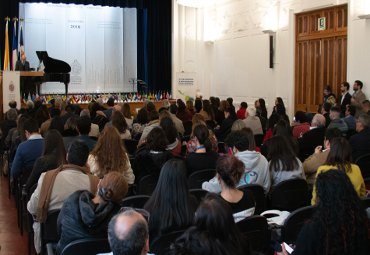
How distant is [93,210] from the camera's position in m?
3.30

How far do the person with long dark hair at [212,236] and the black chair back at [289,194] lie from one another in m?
2.56

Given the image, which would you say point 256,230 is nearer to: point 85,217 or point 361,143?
point 85,217

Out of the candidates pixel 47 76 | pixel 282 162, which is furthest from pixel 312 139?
pixel 47 76

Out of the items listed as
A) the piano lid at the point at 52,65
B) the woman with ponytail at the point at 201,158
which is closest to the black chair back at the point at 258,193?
the woman with ponytail at the point at 201,158

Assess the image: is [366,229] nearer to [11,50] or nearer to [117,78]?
[11,50]

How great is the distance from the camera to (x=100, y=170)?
5.21 meters

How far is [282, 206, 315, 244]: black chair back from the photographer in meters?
3.53

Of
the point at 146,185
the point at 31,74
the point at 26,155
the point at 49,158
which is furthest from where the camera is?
the point at 31,74

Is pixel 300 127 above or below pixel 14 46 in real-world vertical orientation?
below

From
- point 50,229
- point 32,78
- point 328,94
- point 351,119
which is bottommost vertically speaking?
point 50,229

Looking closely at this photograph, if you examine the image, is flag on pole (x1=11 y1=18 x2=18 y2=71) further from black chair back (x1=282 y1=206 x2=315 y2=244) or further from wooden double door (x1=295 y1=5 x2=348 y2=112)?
black chair back (x1=282 y1=206 x2=315 y2=244)

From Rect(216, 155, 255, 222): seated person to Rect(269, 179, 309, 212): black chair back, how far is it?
3.27 ft

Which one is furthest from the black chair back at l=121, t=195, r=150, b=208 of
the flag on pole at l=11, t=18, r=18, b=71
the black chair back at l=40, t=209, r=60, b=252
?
the flag on pole at l=11, t=18, r=18, b=71

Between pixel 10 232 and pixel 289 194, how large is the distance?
3.38 m
